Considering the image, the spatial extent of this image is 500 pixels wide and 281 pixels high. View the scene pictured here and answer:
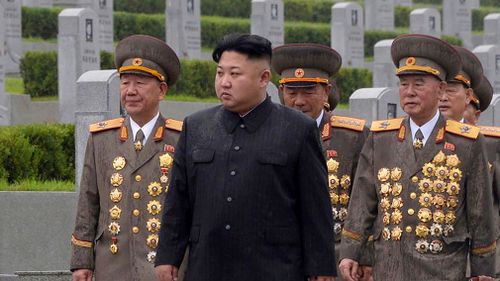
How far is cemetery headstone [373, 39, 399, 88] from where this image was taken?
23406mm

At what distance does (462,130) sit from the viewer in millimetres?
8828

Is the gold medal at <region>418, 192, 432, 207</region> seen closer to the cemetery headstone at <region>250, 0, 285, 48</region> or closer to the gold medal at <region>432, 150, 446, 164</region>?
the gold medal at <region>432, 150, 446, 164</region>

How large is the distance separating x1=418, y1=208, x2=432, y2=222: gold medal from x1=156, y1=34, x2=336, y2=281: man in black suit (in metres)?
1.57

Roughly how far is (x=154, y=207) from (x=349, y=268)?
3.62 ft

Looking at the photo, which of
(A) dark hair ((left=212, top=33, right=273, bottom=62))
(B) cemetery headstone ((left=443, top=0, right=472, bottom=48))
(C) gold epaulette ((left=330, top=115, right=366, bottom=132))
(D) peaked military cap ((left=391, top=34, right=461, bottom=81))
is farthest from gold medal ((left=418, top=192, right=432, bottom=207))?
(B) cemetery headstone ((left=443, top=0, right=472, bottom=48))

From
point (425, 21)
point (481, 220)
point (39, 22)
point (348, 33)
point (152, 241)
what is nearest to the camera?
point (481, 220)

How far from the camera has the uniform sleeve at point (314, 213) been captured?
712 centimetres

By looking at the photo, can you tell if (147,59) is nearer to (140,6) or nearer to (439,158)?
(439,158)

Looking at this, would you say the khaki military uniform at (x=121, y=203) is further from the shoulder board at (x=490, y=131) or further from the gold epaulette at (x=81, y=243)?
the shoulder board at (x=490, y=131)

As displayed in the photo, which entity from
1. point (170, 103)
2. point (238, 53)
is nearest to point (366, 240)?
point (238, 53)

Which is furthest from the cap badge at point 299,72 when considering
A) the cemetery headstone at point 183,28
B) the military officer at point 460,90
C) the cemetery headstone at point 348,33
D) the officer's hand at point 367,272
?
the cemetery headstone at point 348,33

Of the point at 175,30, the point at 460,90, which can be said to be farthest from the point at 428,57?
the point at 175,30

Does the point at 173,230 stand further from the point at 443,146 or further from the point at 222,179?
the point at 443,146

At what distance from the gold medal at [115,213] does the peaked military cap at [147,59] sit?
764 millimetres
